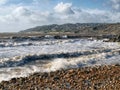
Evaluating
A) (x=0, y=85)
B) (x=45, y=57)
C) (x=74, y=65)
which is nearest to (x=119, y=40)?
(x=45, y=57)

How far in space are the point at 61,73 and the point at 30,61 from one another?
349 inches

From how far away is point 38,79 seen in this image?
706 inches

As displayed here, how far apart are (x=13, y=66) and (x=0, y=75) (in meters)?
4.70

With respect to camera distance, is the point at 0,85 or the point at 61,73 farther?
the point at 61,73

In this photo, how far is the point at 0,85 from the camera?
53.9ft

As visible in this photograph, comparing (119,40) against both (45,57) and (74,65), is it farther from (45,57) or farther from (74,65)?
(74,65)

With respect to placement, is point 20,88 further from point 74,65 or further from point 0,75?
point 74,65

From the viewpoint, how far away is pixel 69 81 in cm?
1727

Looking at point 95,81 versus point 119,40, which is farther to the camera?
point 119,40

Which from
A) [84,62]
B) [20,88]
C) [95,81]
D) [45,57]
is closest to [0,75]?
[20,88]

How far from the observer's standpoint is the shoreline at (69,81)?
15.9 metres

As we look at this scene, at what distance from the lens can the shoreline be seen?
1591 cm

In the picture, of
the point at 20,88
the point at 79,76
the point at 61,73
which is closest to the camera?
the point at 20,88

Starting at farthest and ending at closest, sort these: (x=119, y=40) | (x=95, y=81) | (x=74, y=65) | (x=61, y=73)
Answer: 1. (x=119, y=40)
2. (x=74, y=65)
3. (x=61, y=73)
4. (x=95, y=81)
